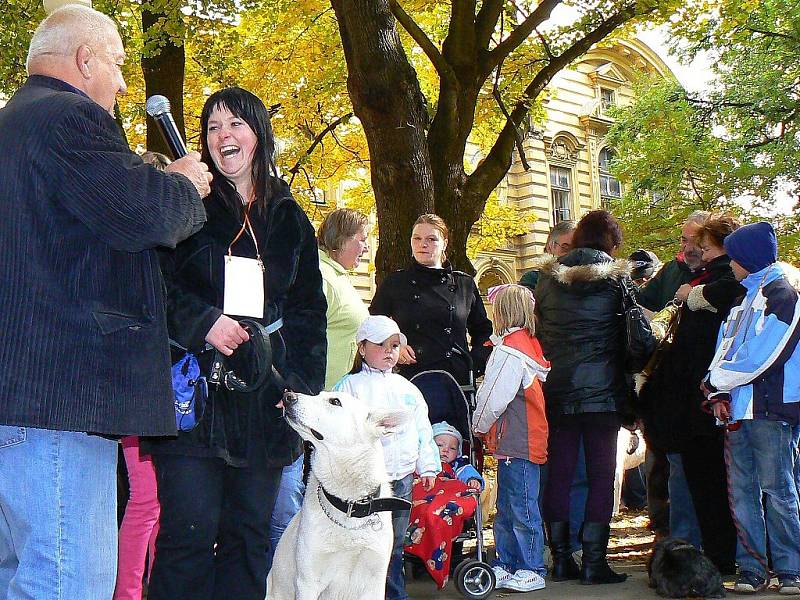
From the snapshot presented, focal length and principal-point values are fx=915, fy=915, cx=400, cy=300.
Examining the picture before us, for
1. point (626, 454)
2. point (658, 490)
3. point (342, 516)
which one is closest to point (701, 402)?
Answer: point (658, 490)

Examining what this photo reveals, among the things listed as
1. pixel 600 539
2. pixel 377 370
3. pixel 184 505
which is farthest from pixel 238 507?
pixel 600 539

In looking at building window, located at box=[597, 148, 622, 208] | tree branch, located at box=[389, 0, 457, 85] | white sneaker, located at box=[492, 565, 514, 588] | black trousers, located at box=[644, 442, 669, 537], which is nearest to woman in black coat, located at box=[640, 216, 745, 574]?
black trousers, located at box=[644, 442, 669, 537]

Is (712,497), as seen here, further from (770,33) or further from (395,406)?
(770,33)

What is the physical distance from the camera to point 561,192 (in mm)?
32562

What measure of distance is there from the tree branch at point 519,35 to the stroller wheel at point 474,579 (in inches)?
317

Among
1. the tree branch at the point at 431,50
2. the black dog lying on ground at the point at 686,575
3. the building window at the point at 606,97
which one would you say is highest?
the building window at the point at 606,97

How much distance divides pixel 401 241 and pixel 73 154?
7.02 m

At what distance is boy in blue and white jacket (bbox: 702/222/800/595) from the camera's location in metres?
6.05

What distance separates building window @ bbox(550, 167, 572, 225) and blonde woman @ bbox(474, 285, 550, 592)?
85.1ft

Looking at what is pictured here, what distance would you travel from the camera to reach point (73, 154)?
2770 millimetres

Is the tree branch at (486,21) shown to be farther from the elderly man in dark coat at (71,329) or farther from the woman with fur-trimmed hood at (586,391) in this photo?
the elderly man in dark coat at (71,329)

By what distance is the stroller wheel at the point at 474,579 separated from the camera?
6.03 m

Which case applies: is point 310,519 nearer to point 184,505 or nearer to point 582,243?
point 184,505

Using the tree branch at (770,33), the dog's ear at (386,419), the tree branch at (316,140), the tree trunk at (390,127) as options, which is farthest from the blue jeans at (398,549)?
the tree branch at (770,33)
